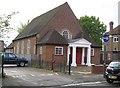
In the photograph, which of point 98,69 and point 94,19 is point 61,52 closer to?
point 98,69

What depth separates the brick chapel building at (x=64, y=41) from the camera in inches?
1491

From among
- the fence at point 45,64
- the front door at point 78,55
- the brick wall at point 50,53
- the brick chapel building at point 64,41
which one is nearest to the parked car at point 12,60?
the fence at point 45,64

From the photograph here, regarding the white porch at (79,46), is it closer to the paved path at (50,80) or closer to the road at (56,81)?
the paved path at (50,80)

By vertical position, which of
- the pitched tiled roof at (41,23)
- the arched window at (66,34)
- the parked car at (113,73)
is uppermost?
the pitched tiled roof at (41,23)

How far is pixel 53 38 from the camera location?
38594 mm

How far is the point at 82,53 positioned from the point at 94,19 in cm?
4070

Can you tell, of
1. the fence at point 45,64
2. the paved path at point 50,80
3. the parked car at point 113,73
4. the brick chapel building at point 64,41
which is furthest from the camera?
the brick chapel building at point 64,41

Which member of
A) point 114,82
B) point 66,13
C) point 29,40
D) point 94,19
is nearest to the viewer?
point 114,82

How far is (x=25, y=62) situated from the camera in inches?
1395

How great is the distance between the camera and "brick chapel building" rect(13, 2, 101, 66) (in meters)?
37.9

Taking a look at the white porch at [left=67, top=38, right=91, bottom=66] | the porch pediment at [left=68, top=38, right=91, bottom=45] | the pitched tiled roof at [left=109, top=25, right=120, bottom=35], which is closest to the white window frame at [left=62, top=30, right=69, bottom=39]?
the white porch at [left=67, top=38, right=91, bottom=66]

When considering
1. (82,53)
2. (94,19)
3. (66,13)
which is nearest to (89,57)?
(82,53)

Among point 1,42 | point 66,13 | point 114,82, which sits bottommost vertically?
point 114,82

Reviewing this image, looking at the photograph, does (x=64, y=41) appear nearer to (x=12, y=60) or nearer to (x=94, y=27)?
(x=12, y=60)
